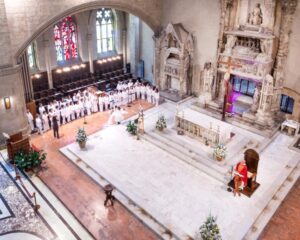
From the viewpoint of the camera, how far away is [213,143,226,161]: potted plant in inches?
607

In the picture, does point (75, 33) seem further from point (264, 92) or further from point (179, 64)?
point (264, 92)

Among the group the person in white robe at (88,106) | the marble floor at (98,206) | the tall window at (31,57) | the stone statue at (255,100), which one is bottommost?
the marble floor at (98,206)

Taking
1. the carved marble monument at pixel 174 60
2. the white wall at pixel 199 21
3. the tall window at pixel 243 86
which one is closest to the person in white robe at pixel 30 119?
the carved marble monument at pixel 174 60

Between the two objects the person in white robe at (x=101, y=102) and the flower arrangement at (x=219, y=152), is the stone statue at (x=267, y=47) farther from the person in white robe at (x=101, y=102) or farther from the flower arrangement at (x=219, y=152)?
the person in white robe at (x=101, y=102)

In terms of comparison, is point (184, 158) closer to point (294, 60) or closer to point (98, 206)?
point (98, 206)

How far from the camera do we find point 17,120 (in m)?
17.1

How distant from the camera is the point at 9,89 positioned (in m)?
16.2

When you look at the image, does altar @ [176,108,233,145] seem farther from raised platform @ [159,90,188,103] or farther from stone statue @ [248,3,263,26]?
stone statue @ [248,3,263,26]

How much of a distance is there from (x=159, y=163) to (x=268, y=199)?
5.19m

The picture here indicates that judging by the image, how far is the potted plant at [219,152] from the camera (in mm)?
15419

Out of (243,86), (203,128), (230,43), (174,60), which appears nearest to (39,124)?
(203,128)

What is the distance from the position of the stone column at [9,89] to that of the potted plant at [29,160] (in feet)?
7.07

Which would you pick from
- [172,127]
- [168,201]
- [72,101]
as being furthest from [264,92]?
[72,101]

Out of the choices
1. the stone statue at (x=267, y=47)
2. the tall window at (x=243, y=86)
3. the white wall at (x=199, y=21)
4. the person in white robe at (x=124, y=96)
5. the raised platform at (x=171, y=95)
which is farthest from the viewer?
the raised platform at (x=171, y=95)
